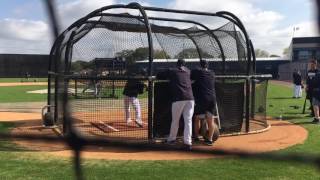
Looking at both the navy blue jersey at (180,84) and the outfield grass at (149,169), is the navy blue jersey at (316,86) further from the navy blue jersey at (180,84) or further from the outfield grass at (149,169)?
the outfield grass at (149,169)

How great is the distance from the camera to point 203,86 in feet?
31.1

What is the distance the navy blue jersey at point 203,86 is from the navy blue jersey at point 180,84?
0.38 m

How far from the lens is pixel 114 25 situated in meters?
11.7

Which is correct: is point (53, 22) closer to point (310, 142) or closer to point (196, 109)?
point (196, 109)

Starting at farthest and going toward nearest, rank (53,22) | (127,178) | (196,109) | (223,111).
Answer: (223,111)
(196,109)
(127,178)
(53,22)

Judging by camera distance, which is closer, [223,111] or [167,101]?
[167,101]

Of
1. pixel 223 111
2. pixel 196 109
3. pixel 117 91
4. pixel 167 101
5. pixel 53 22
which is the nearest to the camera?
pixel 53 22

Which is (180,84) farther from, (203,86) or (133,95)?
(133,95)

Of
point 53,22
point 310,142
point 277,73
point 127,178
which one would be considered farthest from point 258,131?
point 277,73

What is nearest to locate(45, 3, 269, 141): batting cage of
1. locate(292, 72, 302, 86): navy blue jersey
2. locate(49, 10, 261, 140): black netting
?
locate(49, 10, 261, 140): black netting

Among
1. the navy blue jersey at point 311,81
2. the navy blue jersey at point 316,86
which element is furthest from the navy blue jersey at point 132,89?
the navy blue jersey at point 311,81

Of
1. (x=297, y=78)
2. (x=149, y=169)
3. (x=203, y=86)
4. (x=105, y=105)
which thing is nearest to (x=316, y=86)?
(x=203, y=86)

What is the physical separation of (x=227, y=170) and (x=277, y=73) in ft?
171

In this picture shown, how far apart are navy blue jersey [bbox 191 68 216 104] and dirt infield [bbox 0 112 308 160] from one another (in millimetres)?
880
